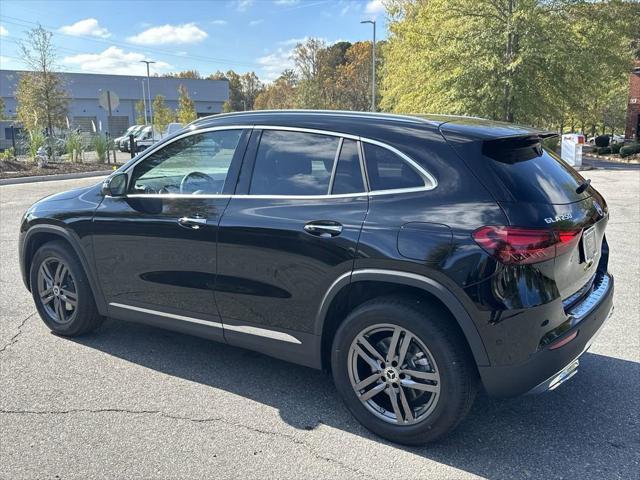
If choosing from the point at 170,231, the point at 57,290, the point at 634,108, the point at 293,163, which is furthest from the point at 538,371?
the point at 634,108

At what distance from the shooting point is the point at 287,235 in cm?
323

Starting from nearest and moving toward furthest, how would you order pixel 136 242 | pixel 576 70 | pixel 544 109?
pixel 136 242 < pixel 576 70 < pixel 544 109

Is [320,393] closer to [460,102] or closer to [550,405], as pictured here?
[550,405]

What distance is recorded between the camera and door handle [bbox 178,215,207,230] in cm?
357


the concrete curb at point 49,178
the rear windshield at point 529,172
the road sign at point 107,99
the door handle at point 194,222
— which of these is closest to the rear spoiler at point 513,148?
the rear windshield at point 529,172

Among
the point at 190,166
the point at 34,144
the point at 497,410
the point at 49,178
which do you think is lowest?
the point at 497,410

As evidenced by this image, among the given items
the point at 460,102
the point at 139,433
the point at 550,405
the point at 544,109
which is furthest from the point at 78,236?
the point at 544,109

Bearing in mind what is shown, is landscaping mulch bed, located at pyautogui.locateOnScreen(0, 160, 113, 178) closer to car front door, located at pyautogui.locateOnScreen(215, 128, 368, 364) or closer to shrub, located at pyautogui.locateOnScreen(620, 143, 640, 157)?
car front door, located at pyautogui.locateOnScreen(215, 128, 368, 364)

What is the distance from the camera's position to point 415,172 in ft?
9.74

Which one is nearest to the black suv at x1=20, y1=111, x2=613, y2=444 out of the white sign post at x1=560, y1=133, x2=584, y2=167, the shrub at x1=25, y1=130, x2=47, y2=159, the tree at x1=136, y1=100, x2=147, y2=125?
the shrub at x1=25, y1=130, x2=47, y2=159

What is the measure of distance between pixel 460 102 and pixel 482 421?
22562mm

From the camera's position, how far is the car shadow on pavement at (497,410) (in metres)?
2.90

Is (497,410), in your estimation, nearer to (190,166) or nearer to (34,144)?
(190,166)

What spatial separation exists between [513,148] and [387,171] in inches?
28.0
